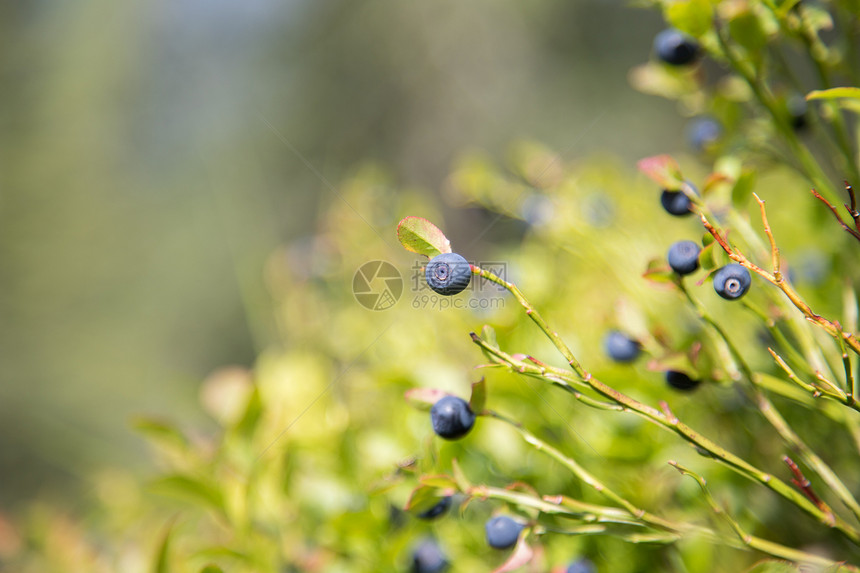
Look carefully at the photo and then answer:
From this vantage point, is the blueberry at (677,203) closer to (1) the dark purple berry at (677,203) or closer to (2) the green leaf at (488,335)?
(1) the dark purple berry at (677,203)

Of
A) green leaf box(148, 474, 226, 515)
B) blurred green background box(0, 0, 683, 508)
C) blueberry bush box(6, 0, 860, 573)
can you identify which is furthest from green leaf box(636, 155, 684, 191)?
blurred green background box(0, 0, 683, 508)

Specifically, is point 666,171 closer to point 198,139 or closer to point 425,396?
point 425,396

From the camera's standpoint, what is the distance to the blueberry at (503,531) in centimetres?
47

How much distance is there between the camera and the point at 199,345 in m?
5.15

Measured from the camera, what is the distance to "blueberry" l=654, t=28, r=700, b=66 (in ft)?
1.95

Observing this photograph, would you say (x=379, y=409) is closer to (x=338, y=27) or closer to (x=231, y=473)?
(x=231, y=473)

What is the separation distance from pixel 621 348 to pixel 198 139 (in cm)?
297

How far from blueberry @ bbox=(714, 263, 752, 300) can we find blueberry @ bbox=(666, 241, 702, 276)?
27mm

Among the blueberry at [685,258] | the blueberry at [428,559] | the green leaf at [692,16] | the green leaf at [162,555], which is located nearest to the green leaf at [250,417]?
the green leaf at [162,555]

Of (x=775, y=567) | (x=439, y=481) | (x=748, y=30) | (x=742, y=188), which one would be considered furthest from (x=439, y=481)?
(x=748, y=30)

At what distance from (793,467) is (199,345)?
208 inches

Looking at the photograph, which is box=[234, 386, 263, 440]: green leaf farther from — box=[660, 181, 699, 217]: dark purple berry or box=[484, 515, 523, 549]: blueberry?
box=[660, 181, 699, 217]: dark purple berry

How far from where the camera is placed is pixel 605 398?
1.38 feet

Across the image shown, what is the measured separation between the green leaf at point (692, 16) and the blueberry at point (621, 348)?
28 cm
